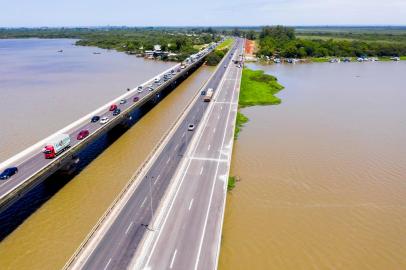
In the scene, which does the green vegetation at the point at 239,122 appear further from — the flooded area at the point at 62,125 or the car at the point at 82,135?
the car at the point at 82,135

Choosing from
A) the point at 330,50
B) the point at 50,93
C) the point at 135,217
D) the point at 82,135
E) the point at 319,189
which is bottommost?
the point at 319,189

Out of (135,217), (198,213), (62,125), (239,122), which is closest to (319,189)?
(198,213)

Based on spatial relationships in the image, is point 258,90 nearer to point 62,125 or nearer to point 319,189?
point 62,125

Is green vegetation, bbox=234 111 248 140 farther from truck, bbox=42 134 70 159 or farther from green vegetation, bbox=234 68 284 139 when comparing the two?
truck, bbox=42 134 70 159

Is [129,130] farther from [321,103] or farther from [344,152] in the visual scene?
[321,103]

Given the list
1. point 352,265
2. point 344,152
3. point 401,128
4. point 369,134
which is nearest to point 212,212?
point 352,265

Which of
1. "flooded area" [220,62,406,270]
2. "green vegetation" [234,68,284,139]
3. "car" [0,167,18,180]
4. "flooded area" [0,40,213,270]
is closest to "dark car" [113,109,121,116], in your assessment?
"flooded area" [0,40,213,270]
